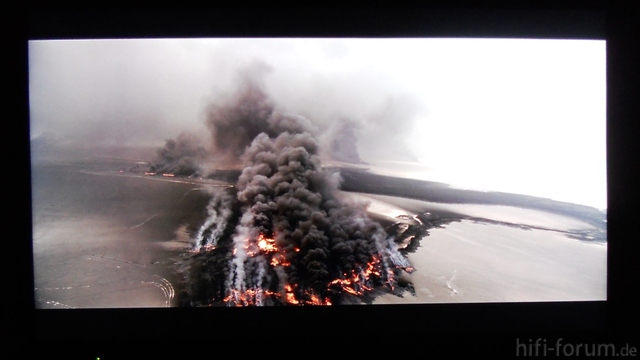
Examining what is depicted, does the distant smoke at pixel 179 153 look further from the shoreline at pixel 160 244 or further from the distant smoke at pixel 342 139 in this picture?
the distant smoke at pixel 342 139

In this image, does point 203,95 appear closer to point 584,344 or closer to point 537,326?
point 537,326

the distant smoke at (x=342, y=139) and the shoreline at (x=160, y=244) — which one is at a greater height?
the distant smoke at (x=342, y=139)

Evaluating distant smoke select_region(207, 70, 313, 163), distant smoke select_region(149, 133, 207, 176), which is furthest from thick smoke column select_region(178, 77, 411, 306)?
distant smoke select_region(149, 133, 207, 176)

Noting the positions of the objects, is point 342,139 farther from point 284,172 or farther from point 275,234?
point 275,234

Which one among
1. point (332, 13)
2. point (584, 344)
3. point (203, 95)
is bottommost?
point (584, 344)

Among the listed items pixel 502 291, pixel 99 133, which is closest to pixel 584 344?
pixel 502 291

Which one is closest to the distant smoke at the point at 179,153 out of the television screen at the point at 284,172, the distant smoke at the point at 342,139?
the television screen at the point at 284,172

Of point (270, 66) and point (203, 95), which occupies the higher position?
point (270, 66)

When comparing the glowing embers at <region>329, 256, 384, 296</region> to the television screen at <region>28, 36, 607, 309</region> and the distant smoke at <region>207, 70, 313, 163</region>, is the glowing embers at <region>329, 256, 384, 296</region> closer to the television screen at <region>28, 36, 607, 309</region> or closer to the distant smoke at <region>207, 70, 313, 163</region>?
the television screen at <region>28, 36, 607, 309</region>
